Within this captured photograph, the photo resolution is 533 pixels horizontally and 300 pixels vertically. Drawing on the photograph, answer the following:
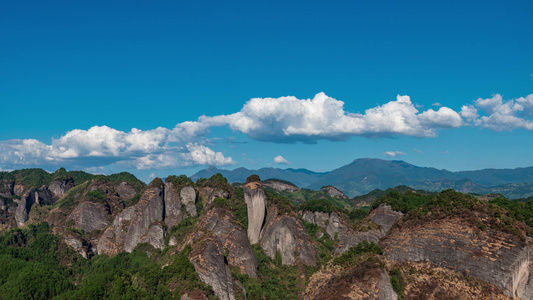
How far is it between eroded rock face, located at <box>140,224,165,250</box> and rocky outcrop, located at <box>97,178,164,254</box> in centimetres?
196

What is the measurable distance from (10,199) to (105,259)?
90.2 m

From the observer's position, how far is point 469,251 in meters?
45.3

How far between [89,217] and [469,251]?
104m

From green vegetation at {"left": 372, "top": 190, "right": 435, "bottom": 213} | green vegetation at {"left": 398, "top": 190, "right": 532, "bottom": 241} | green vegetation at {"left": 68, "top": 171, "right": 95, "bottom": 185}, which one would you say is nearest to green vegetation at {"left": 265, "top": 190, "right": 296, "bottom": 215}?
green vegetation at {"left": 372, "top": 190, "right": 435, "bottom": 213}

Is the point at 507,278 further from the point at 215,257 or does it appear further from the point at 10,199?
the point at 10,199

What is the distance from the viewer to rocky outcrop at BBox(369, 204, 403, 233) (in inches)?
3506

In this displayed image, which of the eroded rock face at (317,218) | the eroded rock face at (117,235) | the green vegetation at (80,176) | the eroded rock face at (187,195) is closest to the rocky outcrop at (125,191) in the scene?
the eroded rock face at (117,235)

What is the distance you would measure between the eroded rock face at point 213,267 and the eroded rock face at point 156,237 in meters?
31.5

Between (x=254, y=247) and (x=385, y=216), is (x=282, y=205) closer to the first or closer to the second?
(x=254, y=247)

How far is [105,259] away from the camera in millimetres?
91938

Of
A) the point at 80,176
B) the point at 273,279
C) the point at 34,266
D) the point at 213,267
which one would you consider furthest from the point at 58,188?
the point at 213,267

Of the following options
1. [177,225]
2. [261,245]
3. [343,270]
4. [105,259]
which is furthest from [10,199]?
[343,270]

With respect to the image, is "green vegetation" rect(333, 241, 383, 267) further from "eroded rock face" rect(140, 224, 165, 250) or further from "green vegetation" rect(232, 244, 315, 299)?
"eroded rock face" rect(140, 224, 165, 250)

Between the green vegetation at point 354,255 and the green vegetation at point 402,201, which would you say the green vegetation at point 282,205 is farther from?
the green vegetation at point 354,255
